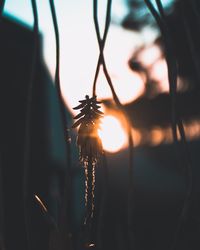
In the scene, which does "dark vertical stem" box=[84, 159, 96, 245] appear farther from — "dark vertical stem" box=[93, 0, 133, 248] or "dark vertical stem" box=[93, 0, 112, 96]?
"dark vertical stem" box=[93, 0, 112, 96]

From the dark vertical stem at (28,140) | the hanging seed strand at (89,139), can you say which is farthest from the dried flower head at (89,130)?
the dark vertical stem at (28,140)

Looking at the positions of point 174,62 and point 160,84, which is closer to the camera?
point 174,62

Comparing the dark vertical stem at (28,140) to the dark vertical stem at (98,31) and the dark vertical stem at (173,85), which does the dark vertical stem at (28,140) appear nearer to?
the dark vertical stem at (98,31)

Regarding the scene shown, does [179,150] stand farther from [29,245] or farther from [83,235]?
[29,245]

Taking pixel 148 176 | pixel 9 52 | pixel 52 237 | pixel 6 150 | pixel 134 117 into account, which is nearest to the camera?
pixel 52 237

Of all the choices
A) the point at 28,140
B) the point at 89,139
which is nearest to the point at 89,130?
the point at 89,139

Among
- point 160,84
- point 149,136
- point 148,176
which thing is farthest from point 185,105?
point 149,136

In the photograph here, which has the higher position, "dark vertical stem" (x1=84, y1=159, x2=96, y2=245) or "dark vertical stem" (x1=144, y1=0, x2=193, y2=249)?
"dark vertical stem" (x1=144, y1=0, x2=193, y2=249)

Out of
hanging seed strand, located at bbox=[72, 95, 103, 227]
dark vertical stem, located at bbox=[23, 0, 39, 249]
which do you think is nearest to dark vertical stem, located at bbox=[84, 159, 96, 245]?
hanging seed strand, located at bbox=[72, 95, 103, 227]

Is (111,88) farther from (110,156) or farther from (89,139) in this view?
(110,156)
